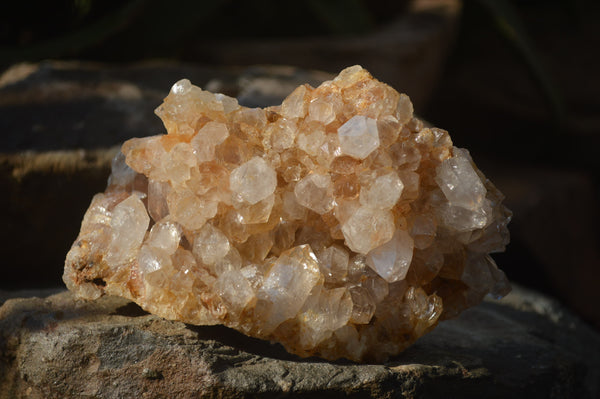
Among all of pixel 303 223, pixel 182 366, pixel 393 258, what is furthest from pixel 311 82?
pixel 182 366

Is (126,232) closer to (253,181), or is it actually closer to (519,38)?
(253,181)

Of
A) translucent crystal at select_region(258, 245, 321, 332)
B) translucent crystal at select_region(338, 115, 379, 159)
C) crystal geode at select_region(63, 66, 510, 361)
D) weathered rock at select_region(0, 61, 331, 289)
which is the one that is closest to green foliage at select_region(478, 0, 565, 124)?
weathered rock at select_region(0, 61, 331, 289)

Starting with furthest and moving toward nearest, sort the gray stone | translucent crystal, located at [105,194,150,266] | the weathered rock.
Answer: the weathered rock → translucent crystal, located at [105,194,150,266] → the gray stone

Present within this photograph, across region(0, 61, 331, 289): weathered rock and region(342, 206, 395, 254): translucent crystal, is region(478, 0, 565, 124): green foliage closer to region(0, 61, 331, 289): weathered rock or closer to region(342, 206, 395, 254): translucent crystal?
region(0, 61, 331, 289): weathered rock

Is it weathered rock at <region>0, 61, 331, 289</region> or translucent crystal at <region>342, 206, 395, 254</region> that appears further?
weathered rock at <region>0, 61, 331, 289</region>

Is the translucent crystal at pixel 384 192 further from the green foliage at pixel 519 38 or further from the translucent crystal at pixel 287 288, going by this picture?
the green foliage at pixel 519 38

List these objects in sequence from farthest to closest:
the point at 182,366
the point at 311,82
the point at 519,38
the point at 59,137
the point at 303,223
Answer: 1. the point at 519,38
2. the point at 311,82
3. the point at 59,137
4. the point at 303,223
5. the point at 182,366

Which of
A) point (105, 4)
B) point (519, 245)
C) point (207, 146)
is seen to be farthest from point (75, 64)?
point (519, 245)
